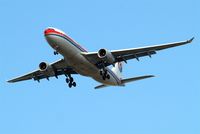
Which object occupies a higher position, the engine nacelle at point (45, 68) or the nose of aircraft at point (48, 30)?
the nose of aircraft at point (48, 30)

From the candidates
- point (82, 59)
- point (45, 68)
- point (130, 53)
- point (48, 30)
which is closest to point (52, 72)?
point (45, 68)

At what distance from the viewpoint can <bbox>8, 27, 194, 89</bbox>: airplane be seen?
5359 cm

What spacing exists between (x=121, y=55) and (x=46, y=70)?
863 cm

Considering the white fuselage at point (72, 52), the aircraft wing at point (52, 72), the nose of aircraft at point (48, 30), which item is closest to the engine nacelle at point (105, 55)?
the white fuselage at point (72, 52)

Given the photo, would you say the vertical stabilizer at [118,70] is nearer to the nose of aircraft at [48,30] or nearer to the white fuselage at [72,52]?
the white fuselage at [72,52]

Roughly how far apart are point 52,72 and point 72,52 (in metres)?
6.54

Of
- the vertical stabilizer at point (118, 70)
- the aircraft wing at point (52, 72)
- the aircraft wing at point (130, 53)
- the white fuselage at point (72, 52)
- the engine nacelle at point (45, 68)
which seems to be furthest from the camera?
the vertical stabilizer at point (118, 70)

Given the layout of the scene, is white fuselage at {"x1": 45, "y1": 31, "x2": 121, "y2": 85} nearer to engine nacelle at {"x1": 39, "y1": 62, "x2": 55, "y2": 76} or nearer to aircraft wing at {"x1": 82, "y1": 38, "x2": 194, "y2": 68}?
aircraft wing at {"x1": 82, "y1": 38, "x2": 194, "y2": 68}

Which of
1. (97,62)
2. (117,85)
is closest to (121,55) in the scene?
(97,62)

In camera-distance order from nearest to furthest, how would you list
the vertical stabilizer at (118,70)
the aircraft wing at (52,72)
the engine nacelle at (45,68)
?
the engine nacelle at (45,68), the aircraft wing at (52,72), the vertical stabilizer at (118,70)

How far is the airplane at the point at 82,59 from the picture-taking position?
5359 cm

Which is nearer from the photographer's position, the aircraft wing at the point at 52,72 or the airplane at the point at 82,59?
the airplane at the point at 82,59

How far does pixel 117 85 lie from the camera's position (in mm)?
63062

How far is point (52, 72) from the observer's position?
59625mm
